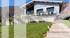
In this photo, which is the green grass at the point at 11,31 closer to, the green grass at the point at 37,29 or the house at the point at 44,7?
the green grass at the point at 37,29

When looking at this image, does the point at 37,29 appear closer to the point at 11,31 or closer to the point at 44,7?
the point at 44,7

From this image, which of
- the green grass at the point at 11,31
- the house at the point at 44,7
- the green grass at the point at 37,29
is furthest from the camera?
the house at the point at 44,7

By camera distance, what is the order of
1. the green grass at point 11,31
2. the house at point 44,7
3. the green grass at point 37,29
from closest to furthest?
the green grass at point 11,31 → the green grass at point 37,29 → the house at point 44,7

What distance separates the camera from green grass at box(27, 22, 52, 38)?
3361mm

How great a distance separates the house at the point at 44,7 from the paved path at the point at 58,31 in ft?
0.88

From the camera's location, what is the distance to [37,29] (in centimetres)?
376

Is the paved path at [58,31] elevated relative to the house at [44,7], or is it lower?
lower

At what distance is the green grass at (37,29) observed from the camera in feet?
11.0

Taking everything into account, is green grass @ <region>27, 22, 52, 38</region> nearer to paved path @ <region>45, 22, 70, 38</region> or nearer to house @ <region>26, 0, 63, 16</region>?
paved path @ <region>45, 22, 70, 38</region>

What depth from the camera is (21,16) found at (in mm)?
3707

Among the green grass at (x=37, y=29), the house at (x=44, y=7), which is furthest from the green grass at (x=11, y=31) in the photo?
the house at (x=44, y=7)

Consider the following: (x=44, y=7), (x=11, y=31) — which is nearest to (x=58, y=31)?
(x=44, y=7)

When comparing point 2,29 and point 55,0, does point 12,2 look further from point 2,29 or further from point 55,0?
point 55,0

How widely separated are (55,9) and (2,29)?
1139mm
